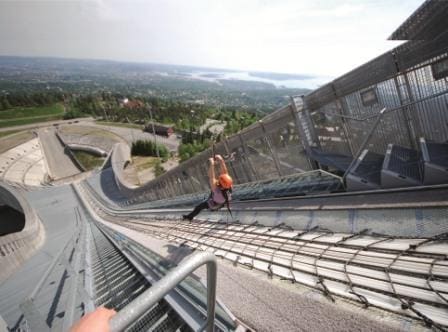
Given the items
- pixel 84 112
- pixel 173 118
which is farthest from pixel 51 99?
pixel 173 118

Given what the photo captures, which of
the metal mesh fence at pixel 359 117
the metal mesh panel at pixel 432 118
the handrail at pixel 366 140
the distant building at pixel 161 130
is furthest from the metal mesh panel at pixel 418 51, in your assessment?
the distant building at pixel 161 130

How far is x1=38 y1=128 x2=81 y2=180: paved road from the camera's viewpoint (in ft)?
152

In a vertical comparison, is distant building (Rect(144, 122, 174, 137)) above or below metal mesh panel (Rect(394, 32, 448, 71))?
above

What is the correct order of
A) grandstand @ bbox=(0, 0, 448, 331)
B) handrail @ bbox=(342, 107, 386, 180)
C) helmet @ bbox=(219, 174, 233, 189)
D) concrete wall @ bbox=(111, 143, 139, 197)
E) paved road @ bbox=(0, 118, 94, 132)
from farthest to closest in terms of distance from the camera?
1. paved road @ bbox=(0, 118, 94, 132)
2. concrete wall @ bbox=(111, 143, 139, 197)
3. helmet @ bbox=(219, 174, 233, 189)
4. handrail @ bbox=(342, 107, 386, 180)
5. grandstand @ bbox=(0, 0, 448, 331)

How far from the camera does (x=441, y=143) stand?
14.5 ft

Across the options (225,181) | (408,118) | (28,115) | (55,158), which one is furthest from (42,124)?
(408,118)

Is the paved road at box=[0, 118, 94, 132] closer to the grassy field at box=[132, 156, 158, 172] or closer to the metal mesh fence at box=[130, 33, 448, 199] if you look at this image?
the grassy field at box=[132, 156, 158, 172]

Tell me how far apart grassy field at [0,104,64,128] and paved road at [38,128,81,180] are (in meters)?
20.9

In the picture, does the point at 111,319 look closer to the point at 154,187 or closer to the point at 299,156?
the point at 299,156

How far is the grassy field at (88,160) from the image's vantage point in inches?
1916

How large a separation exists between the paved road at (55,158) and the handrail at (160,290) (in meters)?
51.7

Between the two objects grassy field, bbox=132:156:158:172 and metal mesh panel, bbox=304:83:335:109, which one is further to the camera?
grassy field, bbox=132:156:158:172

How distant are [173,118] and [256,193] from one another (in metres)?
90.1

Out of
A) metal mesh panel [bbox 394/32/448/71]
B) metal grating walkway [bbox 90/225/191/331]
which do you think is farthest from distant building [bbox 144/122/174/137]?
metal mesh panel [bbox 394/32/448/71]
